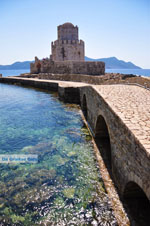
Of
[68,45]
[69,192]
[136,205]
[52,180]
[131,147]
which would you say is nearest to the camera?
[131,147]

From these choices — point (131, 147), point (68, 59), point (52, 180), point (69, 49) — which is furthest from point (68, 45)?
point (131, 147)

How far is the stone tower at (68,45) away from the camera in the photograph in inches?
1367

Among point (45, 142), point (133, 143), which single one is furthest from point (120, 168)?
point (45, 142)

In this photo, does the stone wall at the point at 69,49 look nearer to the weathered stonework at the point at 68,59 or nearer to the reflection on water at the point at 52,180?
the weathered stonework at the point at 68,59

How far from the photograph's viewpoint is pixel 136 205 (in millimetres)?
4789

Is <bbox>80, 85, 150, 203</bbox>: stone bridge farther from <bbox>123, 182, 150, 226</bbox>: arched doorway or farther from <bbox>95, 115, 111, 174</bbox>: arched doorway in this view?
<bbox>95, 115, 111, 174</bbox>: arched doorway

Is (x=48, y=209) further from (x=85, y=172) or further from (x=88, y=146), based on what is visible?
(x=88, y=146)

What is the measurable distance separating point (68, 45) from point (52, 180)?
32.0 m

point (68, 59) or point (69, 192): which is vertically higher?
point (68, 59)

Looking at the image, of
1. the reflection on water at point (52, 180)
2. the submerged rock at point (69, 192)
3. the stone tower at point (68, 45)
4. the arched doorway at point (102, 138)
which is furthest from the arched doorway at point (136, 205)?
the stone tower at point (68, 45)

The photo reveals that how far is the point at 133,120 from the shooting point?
492 centimetres

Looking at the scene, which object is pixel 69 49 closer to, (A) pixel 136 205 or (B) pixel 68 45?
(B) pixel 68 45

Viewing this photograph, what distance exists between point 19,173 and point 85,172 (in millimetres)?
2417

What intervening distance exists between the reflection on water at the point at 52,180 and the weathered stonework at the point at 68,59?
57.8 feet
